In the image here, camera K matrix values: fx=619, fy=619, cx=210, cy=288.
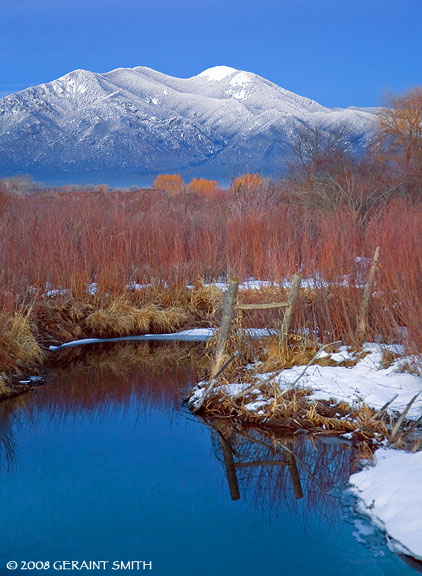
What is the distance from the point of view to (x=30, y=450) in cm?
652

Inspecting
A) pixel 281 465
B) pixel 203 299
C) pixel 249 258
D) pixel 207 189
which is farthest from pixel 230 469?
pixel 207 189

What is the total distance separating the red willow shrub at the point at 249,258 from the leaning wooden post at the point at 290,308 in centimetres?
63

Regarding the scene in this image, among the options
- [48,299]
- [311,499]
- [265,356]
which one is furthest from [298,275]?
[48,299]

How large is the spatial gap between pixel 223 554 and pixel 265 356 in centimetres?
381

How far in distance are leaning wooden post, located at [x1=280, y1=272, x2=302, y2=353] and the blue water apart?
1639mm

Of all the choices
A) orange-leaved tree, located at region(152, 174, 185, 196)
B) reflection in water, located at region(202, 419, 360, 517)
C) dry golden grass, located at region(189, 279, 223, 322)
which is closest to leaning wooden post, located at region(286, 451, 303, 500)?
reflection in water, located at region(202, 419, 360, 517)

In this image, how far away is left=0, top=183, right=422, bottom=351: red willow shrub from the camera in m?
8.30

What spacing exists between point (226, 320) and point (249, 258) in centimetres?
576

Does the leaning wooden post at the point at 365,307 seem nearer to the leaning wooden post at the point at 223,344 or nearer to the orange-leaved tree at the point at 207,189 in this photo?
the leaning wooden post at the point at 223,344

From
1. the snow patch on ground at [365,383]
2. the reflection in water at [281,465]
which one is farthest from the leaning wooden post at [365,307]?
the reflection in water at [281,465]

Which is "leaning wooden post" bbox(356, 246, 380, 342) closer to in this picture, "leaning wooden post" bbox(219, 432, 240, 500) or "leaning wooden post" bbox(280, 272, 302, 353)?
"leaning wooden post" bbox(280, 272, 302, 353)

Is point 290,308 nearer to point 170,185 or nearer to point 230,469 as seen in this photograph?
point 230,469

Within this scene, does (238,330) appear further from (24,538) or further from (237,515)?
(24,538)

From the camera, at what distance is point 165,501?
549 centimetres
